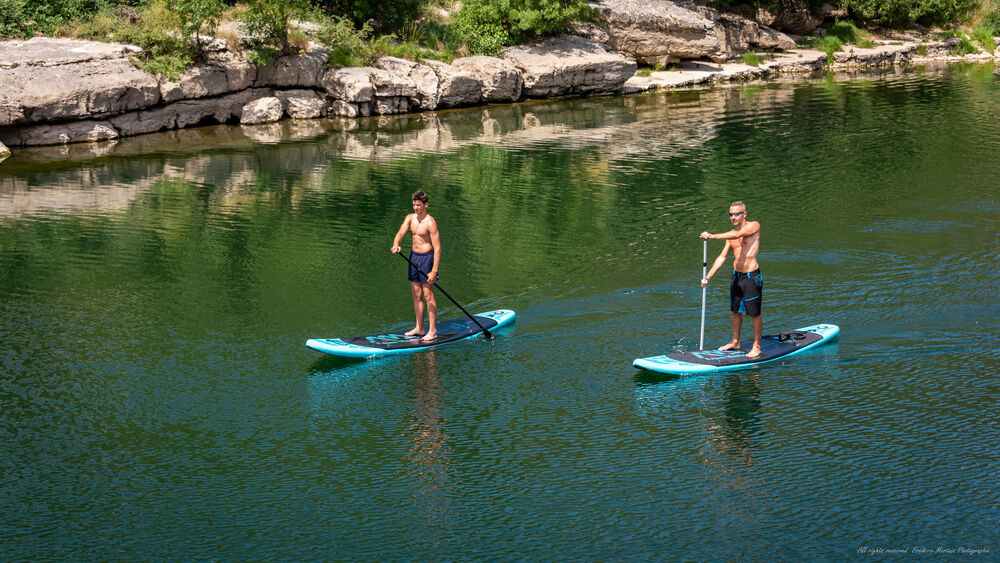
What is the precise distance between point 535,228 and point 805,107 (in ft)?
62.4

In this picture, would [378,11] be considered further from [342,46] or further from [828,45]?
[828,45]

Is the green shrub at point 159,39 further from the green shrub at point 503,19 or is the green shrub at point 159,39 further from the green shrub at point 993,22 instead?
the green shrub at point 993,22

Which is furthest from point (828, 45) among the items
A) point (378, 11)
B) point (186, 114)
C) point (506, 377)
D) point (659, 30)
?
point (506, 377)

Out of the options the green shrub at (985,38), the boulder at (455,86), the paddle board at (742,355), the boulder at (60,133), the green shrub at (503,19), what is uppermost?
the green shrub at (503,19)

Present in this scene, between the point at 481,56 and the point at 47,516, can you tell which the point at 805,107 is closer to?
the point at 481,56

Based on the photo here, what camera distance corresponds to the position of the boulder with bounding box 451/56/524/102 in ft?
121

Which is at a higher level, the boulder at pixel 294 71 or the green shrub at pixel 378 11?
the green shrub at pixel 378 11

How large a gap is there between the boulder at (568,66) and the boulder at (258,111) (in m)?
9.56

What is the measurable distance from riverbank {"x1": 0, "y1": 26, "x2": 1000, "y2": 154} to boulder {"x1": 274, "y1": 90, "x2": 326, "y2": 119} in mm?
36

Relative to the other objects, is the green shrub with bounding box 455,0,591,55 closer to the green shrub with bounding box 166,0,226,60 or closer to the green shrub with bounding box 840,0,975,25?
the green shrub with bounding box 166,0,226,60

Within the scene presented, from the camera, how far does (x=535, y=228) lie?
62.9 ft

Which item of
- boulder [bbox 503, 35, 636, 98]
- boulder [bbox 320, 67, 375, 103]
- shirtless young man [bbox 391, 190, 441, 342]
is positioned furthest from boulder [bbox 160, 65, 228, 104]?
shirtless young man [bbox 391, 190, 441, 342]

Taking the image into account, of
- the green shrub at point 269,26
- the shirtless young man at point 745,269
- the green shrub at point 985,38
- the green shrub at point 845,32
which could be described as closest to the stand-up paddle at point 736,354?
the shirtless young man at point 745,269

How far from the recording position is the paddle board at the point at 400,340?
1260cm
